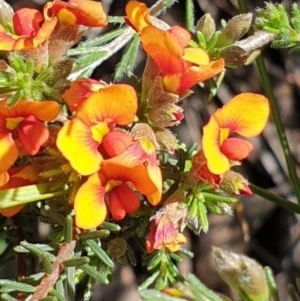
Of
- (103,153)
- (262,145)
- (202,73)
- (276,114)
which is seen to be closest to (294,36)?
(276,114)

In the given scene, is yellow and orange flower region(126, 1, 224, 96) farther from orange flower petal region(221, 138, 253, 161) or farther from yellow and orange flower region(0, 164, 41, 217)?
yellow and orange flower region(0, 164, 41, 217)

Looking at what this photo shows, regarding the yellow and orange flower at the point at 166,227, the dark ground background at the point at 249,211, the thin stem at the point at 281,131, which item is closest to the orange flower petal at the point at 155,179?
the yellow and orange flower at the point at 166,227

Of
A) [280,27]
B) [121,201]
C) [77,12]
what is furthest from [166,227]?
[280,27]

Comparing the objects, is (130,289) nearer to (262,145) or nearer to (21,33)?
(262,145)

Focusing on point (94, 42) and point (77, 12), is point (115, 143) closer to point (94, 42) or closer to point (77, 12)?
point (77, 12)

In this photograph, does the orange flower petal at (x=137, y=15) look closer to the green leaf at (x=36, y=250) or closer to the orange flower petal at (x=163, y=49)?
the orange flower petal at (x=163, y=49)
